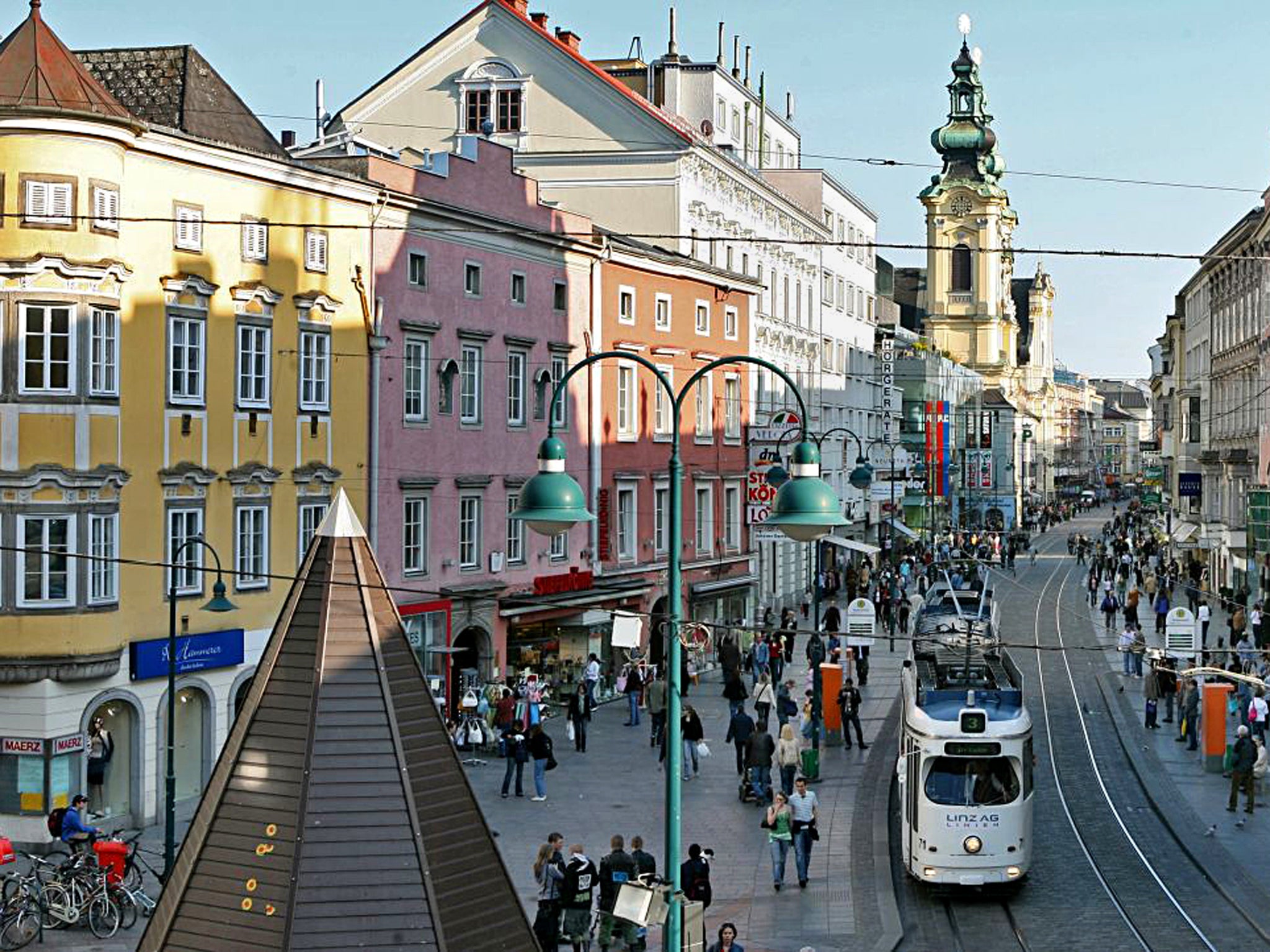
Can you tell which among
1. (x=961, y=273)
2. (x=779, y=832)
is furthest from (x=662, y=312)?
(x=961, y=273)

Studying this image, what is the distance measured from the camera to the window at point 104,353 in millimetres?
27844

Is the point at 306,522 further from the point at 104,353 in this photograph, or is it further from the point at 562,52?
the point at 562,52

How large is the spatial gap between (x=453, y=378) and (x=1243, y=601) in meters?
33.5

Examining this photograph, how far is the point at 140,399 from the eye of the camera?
2911 centimetres

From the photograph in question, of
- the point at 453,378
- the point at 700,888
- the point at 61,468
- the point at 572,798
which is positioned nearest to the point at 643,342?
the point at 453,378

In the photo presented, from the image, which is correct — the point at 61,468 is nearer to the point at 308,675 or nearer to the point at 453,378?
the point at 453,378

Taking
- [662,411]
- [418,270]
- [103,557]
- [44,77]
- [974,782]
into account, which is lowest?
[974,782]

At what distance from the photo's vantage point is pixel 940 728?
78.0ft

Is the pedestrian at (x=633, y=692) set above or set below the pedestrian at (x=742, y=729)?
below

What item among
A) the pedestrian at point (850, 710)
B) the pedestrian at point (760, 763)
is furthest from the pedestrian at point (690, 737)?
the pedestrian at point (850, 710)

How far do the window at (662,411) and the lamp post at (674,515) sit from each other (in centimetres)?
3314

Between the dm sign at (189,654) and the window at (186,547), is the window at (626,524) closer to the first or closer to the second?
the dm sign at (189,654)

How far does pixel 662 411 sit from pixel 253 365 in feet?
61.8

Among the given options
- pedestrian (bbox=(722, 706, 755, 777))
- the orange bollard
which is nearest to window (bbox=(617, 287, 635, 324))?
pedestrian (bbox=(722, 706, 755, 777))
